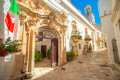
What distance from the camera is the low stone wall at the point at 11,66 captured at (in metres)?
3.23

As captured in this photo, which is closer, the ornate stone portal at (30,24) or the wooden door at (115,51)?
the ornate stone portal at (30,24)

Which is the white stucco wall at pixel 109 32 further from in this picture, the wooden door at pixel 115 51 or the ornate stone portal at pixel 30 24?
the ornate stone portal at pixel 30 24

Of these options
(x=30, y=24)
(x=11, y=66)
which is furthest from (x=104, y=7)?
(x=11, y=66)

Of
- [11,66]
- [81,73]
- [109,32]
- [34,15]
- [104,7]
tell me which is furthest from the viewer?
[104,7]

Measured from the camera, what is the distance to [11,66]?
12.1 ft

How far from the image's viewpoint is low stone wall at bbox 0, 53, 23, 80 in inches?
127

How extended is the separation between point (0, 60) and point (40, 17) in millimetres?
3858

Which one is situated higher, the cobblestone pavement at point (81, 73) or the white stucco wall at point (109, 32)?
the white stucco wall at point (109, 32)

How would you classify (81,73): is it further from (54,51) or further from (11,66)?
(11,66)

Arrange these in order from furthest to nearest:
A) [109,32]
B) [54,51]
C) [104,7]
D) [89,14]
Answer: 1. [89,14]
2. [104,7]
3. [54,51]
4. [109,32]

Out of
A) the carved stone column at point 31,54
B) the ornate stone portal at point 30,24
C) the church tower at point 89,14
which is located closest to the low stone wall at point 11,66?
the ornate stone portal at point 30,24

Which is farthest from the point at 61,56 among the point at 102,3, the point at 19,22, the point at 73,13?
the point at 102,3

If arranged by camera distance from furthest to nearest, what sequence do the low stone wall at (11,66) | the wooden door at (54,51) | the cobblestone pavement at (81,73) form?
the wooden door at (54,51) → the cobblestone pavement at (81,73) → the low stone wall at (11,66)

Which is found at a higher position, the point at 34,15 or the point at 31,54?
the point at 34,15
